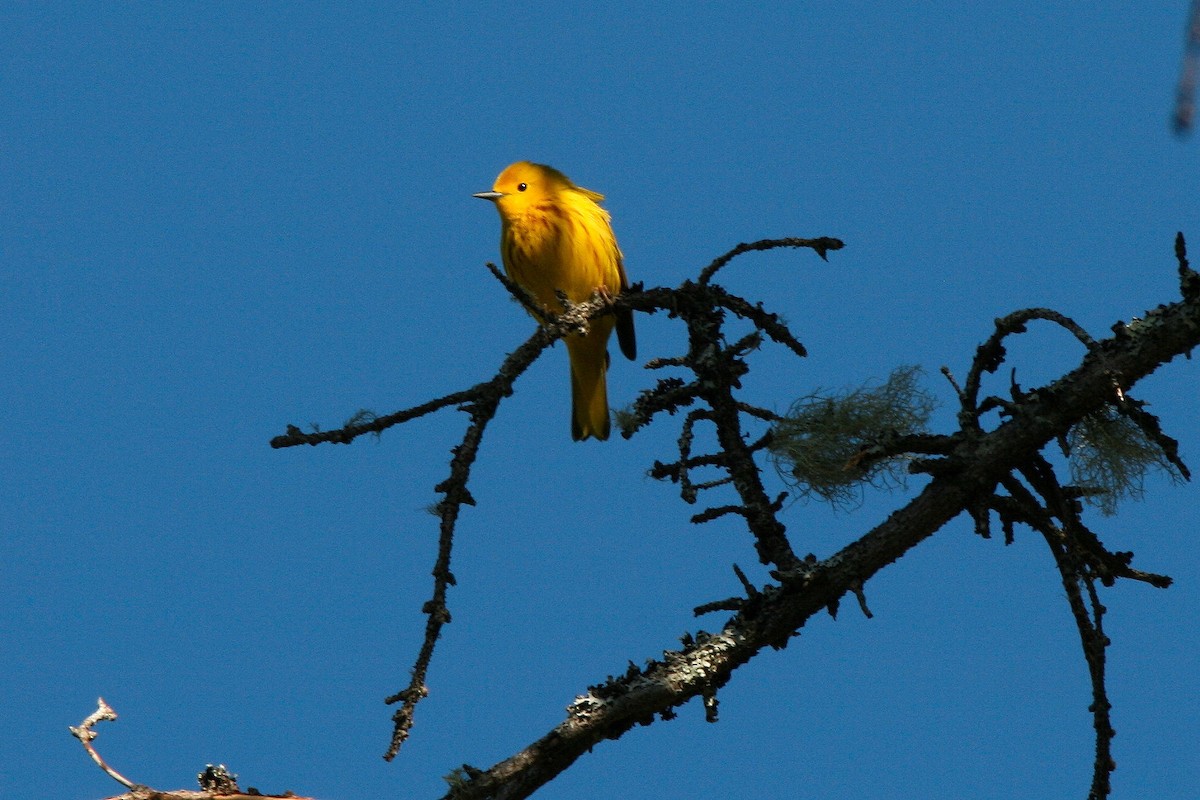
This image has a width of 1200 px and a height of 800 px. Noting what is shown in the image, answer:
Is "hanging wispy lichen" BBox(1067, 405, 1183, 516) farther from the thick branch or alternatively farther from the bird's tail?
the bird's tail

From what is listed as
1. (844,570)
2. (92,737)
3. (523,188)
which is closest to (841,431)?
(844,570)

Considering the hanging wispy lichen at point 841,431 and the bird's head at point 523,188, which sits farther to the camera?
the bird's head at point 523,188

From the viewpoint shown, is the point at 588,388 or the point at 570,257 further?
the point at 588,388

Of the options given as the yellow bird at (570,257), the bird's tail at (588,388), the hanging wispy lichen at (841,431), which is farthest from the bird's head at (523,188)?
the hanging wispy lichen at (841,431)

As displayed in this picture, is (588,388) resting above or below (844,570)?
above

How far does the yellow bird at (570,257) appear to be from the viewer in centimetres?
607

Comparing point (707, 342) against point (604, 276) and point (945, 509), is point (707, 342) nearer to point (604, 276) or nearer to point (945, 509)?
point (945, 509)

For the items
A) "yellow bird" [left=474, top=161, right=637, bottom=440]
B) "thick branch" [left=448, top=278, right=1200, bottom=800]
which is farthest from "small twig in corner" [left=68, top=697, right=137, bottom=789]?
"yellow bird" [left=474, top=161, right=637, bottom=440]

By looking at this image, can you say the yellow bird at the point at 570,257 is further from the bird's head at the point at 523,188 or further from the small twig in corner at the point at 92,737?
the small twig in corner at the point at 92,737

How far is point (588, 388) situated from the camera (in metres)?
6.26

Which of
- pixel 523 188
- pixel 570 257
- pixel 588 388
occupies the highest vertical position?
pixel 523 188

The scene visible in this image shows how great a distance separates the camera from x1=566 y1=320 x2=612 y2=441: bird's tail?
6.20 metres

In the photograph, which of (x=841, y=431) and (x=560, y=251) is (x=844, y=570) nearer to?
(x=841, y=431)

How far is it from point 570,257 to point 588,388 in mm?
693
